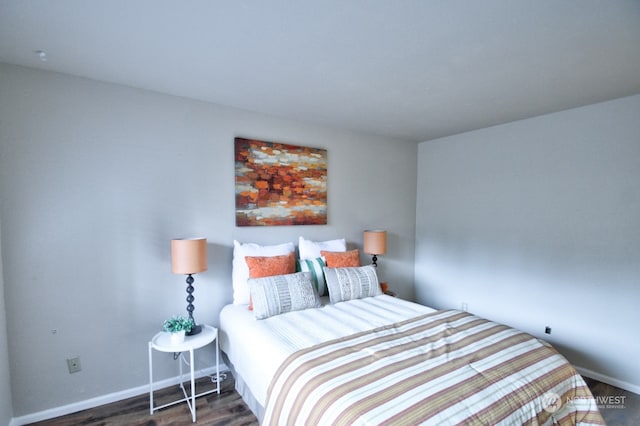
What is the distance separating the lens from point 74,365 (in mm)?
2229

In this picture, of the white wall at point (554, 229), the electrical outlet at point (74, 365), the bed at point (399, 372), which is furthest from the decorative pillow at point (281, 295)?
the white wall at point (554, 229)

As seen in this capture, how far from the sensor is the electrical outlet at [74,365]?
2.21 meters

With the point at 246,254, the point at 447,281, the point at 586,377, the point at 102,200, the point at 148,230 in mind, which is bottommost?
the point at 586,377

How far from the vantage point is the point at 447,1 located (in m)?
1.41

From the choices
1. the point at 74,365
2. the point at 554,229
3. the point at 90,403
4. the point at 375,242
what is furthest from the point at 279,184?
the point at 554,229

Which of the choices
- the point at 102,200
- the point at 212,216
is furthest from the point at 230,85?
the point at 102,200

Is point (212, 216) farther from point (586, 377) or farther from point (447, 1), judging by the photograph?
point (586, 377)

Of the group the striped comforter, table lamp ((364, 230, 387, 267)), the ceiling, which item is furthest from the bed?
the ceiling

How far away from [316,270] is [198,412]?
145cm

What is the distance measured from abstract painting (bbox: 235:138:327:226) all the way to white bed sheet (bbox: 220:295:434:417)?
95cm

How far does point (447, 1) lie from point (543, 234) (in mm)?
2690

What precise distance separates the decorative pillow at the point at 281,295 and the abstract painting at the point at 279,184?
2.36ft

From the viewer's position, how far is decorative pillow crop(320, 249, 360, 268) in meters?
3.06

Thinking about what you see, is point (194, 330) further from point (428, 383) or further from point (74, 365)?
point (428, 383)
